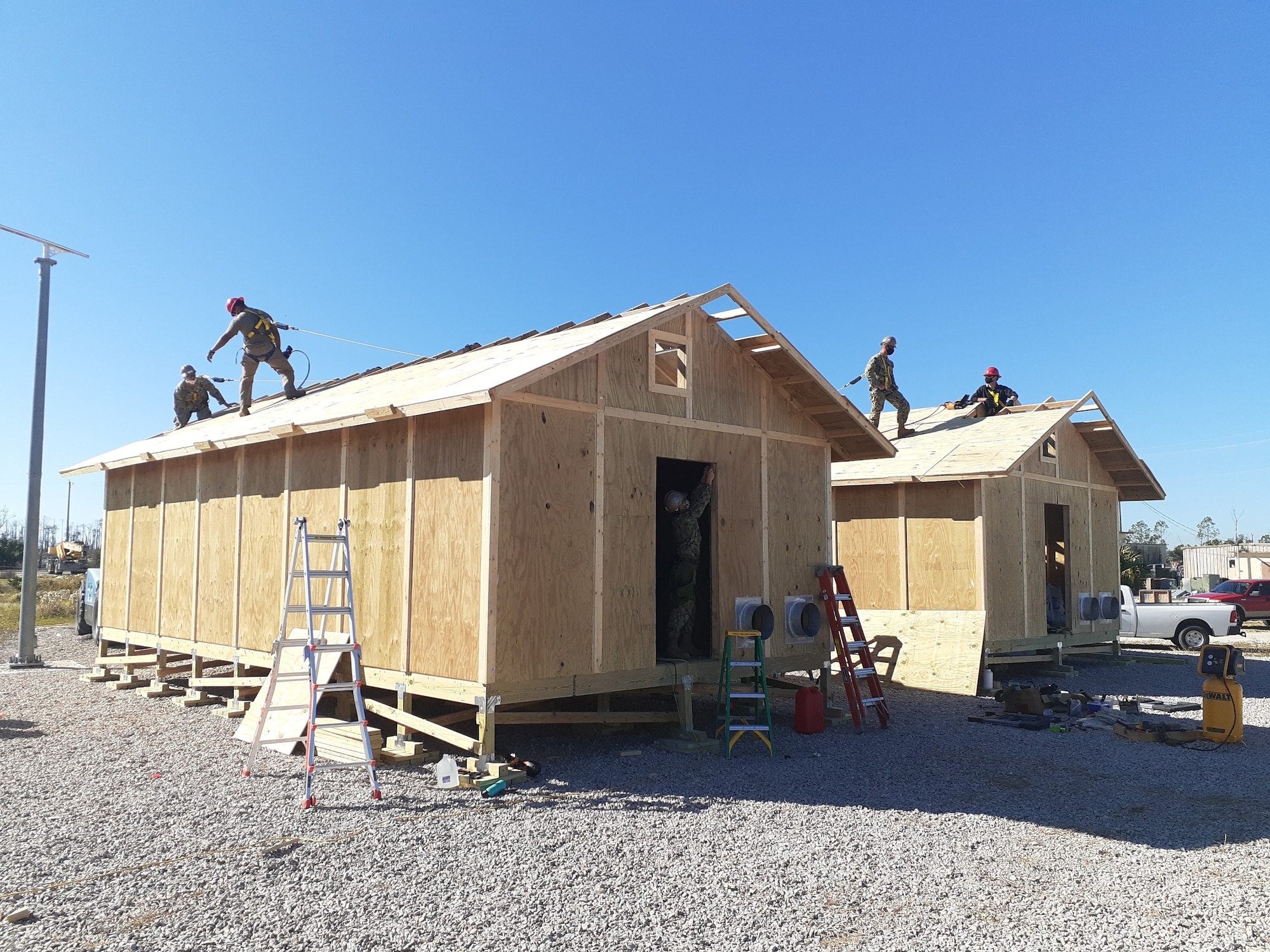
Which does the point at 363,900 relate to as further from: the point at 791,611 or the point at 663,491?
the point at 663,491

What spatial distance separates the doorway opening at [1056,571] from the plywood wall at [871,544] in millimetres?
3065

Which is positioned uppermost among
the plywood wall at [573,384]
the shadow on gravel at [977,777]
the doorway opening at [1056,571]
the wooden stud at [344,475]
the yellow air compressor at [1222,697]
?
the plywood wall at [573,384]

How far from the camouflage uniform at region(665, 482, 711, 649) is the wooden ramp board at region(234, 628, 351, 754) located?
3557mm

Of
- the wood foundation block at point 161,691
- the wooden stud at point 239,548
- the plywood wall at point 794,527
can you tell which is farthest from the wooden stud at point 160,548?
the plywood wall at point 794,527

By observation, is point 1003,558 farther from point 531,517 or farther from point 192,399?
point 192,399

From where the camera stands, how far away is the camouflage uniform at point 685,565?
10344 millimetres

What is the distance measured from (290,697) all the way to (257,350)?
6.22 m

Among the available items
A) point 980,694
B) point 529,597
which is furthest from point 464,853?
point 980,694

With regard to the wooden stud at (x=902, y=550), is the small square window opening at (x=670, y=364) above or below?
above

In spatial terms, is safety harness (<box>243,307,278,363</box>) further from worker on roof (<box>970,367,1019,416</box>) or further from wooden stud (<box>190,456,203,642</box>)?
worker on roof (<box>970,367,1019,416</box>)

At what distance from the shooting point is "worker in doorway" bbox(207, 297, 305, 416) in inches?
538

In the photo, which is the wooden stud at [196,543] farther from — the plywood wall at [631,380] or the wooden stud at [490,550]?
the plywood wall at [631,380]

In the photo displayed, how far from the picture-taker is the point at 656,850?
627 cm

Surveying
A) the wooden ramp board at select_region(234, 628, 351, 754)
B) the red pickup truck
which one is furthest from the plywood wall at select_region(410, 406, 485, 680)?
the red pickup truck
